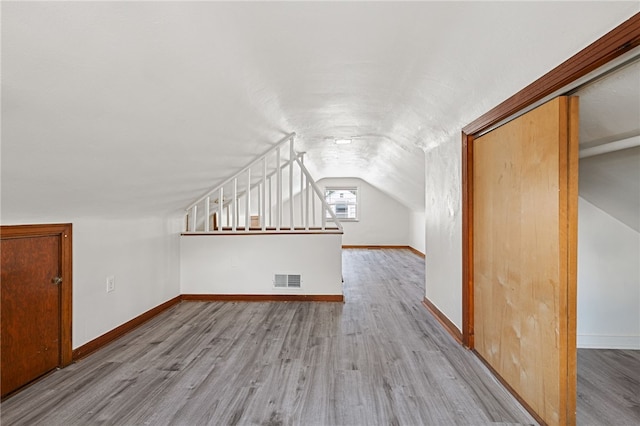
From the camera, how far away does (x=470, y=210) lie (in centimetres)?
232

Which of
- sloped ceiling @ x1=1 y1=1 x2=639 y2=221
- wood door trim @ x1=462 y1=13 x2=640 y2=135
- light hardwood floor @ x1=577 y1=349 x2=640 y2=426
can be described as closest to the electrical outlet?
sloped ceiling @ x1=1 y1=1 x2=639 y2=221

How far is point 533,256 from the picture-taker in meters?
1.58

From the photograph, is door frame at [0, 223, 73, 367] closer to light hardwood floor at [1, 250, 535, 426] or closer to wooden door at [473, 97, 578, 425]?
light hardwood floor at [1, 250, 535, 426]

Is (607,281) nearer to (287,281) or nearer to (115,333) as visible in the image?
(287,281)

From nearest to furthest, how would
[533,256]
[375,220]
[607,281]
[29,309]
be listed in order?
[533,256], [29,309], [607,281], [375,220]

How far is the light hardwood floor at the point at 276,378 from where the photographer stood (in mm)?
1612

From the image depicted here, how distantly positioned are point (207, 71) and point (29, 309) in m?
1.81

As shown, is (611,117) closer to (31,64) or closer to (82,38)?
(82,38)

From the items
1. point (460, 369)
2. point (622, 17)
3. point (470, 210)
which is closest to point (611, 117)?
→ point (622, 17)

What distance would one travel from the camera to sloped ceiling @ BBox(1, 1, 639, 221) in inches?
42.9

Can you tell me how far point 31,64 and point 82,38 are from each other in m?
0.19

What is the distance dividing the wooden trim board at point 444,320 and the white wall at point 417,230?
3.74 m

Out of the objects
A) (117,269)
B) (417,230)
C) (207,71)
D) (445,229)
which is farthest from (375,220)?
(207,71)

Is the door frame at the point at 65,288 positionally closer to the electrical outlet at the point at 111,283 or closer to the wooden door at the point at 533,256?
the electrical outlet at the point at 111,283
